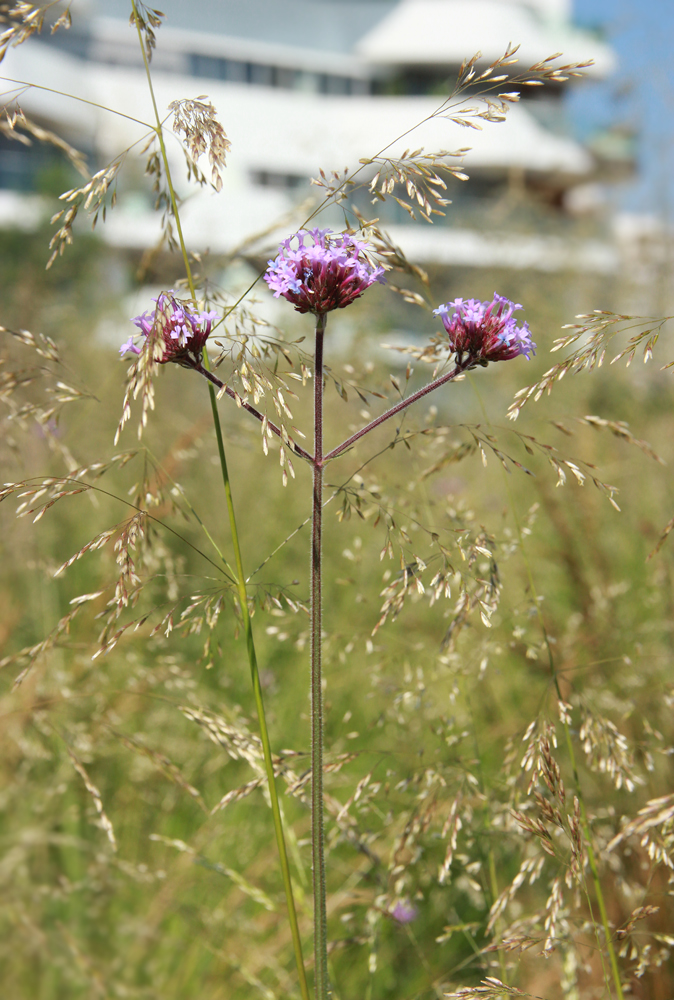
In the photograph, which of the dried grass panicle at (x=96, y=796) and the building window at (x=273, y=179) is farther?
the building window at (x=273, y=179)

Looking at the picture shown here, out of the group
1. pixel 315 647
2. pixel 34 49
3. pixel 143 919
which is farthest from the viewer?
pixel 34 49

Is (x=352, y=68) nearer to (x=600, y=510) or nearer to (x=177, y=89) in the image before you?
(x=177, y=89)

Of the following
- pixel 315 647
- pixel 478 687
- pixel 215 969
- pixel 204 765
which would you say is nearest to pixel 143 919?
pixel 215 969

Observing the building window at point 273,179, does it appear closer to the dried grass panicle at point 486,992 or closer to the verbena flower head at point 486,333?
the verbena flower head at point 486,333

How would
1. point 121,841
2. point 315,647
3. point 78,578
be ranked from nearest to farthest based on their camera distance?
point 315,647
point 121,841
point 78,578

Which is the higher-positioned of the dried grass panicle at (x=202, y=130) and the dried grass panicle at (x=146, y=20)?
the dried grass panicle at (x=146, y=20)

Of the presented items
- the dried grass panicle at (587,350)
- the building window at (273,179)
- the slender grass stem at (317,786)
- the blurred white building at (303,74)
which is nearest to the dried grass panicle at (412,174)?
the dried grass panicle at (587,350)

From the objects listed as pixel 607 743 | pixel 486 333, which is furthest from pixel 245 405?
pixel 607 743
